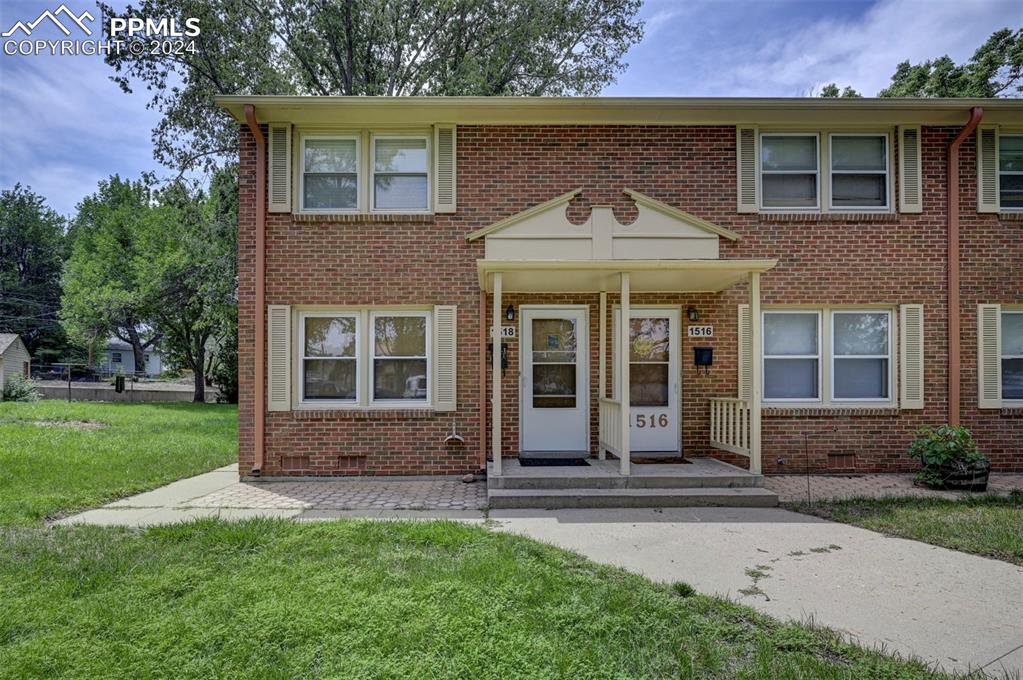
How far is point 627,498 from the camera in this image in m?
6.18

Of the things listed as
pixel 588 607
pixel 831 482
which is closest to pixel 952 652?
pixel 588 607

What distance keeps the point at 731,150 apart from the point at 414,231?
4.93 meters

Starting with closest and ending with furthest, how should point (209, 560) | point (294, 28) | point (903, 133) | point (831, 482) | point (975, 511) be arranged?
point (209, 560)
point (975, 511)
point (831, 482)
point (903, 133)
point (294, 28)

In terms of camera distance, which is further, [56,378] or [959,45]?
[56,378]

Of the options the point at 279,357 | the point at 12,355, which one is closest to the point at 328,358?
the point at 279,357

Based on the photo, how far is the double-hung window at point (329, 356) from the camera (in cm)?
780

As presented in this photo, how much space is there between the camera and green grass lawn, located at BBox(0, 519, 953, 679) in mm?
2770

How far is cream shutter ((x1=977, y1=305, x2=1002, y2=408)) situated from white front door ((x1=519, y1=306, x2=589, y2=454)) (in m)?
5.90

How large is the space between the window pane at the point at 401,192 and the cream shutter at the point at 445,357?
1673mm

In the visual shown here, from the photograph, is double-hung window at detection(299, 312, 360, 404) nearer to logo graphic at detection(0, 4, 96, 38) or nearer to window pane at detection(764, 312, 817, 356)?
window pane at detection(764, 312, 817, 356)

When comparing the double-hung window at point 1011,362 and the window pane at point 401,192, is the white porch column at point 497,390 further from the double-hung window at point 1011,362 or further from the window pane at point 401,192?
the double-hung window at point 1011,362

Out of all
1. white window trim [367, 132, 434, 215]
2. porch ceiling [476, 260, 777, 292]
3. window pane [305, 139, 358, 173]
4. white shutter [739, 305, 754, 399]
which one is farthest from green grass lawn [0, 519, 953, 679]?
window pane [305, 139, 358, 173]

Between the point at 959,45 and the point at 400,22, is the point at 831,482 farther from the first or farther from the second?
the point at 959,45

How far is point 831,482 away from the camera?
727cm
